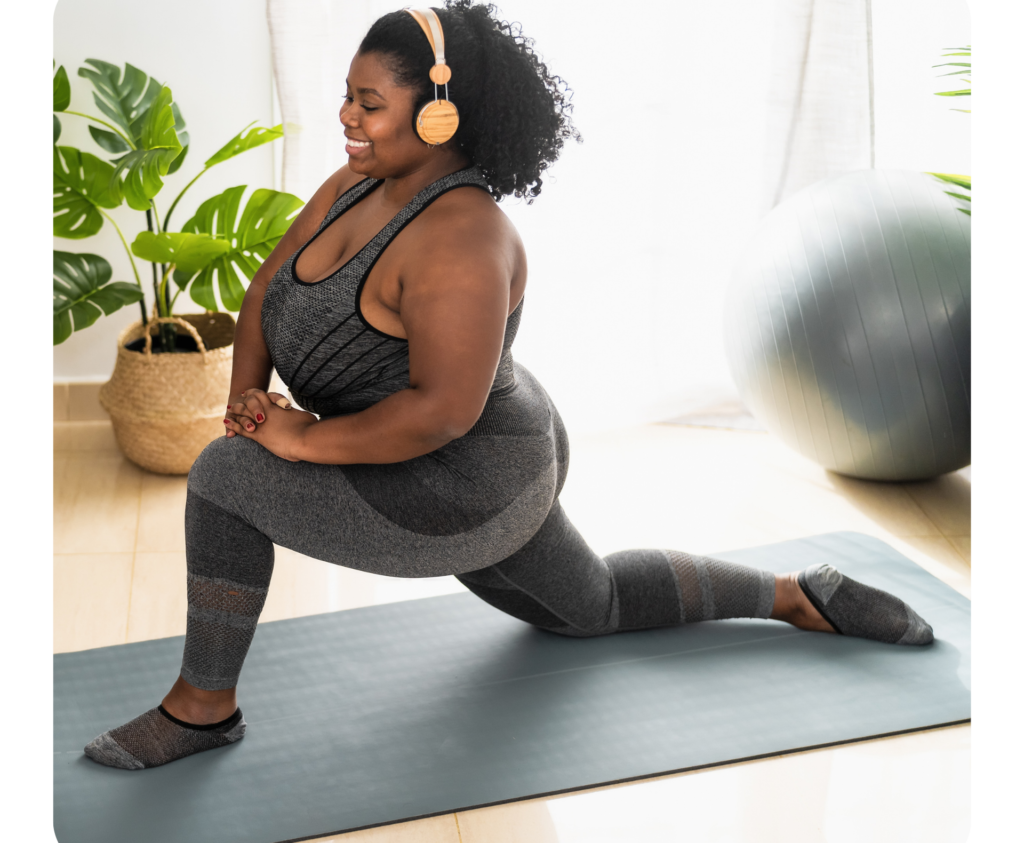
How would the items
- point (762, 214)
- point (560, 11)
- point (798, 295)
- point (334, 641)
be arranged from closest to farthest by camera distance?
point (334, 641), point (798, 295), point (560, 11), point (762, 214)

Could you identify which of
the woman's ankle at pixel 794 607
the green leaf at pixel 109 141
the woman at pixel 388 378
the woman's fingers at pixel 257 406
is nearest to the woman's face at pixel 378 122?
the woman at pixel 388 378

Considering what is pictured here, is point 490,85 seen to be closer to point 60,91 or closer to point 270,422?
point 270,422

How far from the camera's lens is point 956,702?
1.73 metres

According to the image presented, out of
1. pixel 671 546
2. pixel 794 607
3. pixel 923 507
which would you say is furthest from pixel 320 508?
pixel 923 507

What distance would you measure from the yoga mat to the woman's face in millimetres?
871

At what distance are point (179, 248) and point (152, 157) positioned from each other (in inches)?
8.1

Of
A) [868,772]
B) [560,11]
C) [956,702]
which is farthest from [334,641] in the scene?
[560,11]

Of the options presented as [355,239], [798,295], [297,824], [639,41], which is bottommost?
[297,824]

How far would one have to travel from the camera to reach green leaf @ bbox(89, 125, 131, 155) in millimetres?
2564

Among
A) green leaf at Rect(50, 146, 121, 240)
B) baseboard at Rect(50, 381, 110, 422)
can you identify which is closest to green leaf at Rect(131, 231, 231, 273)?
green leaf at Rect(50, 146, 121, 240)

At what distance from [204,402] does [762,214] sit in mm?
1686

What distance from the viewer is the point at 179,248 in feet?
7.66

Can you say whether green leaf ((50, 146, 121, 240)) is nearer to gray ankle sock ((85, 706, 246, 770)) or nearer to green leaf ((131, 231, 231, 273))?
green leaf ((131, 231, 231, 273))

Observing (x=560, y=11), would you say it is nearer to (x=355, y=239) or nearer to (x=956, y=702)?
(x=355, y=239)
